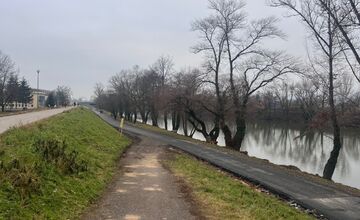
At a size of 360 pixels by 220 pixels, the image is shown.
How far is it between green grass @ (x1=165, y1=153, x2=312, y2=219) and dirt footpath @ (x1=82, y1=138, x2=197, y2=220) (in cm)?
48

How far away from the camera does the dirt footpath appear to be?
888 centimetres

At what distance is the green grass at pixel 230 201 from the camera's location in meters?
9.72

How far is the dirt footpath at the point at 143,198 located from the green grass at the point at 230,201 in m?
0.48

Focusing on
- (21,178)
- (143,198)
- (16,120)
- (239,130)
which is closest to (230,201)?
(143,198)

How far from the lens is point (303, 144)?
163 feet

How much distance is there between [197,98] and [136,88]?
41.5 metres

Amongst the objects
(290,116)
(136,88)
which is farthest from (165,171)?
(290,116)

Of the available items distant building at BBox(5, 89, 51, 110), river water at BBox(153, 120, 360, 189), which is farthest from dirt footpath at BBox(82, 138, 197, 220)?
distant building at BBox(5, 89, 51, 110)

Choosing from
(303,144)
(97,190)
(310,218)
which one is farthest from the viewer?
(303,144)

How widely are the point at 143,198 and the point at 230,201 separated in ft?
7.45

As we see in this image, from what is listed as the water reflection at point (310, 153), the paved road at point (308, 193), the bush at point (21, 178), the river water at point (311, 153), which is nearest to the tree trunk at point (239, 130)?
the river water at point (311, 153)

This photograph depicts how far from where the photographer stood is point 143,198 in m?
10.5

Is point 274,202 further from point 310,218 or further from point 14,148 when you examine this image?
point 14,148

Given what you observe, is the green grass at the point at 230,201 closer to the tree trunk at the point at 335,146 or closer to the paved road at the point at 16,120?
the paved road at the point at 16,120
